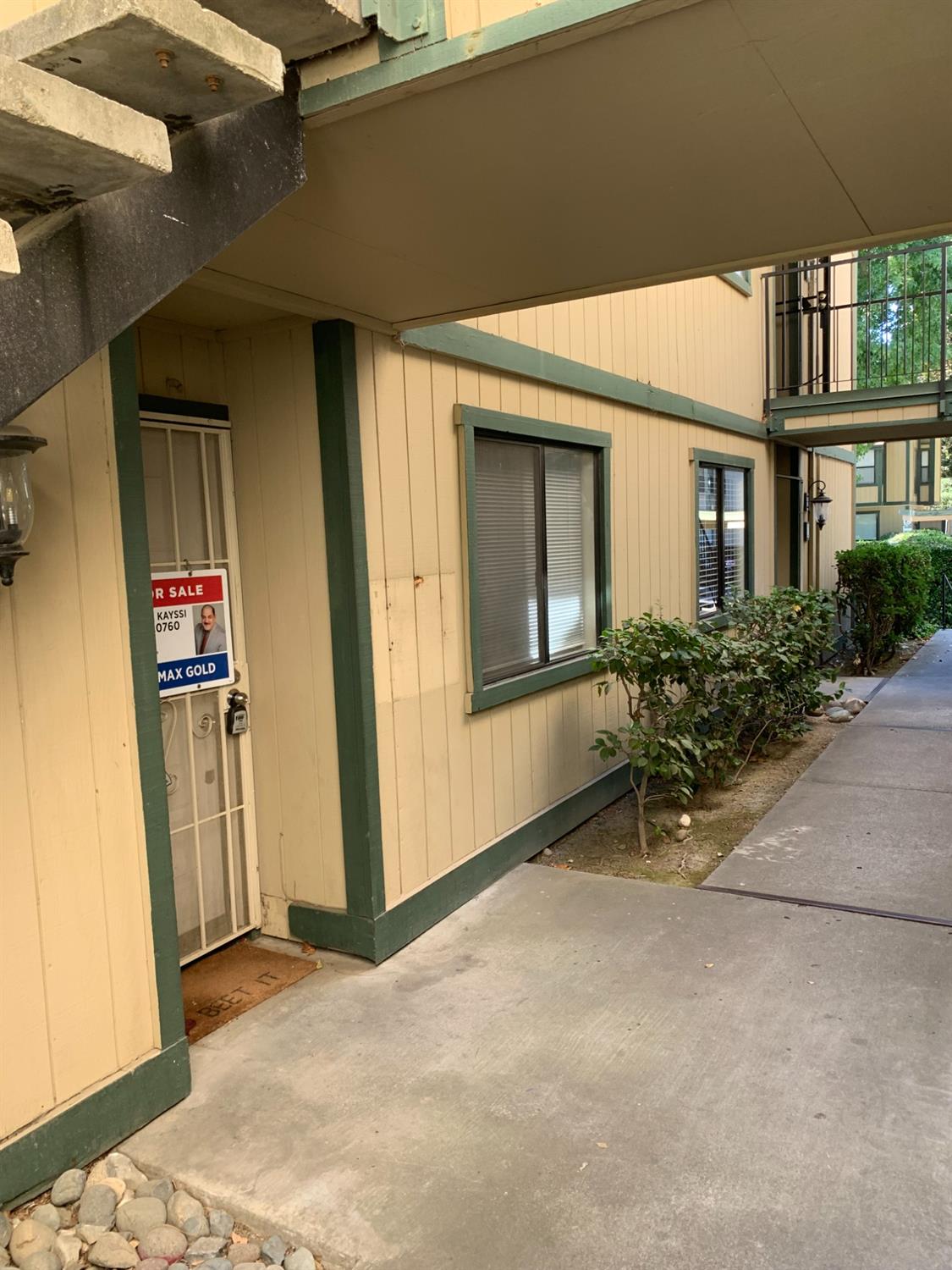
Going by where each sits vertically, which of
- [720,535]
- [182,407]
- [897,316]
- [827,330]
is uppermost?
[897,316]

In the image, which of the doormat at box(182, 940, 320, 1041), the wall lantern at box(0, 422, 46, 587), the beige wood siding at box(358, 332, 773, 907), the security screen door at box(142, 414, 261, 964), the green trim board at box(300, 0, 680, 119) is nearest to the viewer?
the green trim board at box(300, 0, 680, 119)

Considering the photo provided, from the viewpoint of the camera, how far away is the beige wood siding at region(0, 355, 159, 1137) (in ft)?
7.74

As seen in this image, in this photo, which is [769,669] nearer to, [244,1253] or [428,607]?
[428,607]

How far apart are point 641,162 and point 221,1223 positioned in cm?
285

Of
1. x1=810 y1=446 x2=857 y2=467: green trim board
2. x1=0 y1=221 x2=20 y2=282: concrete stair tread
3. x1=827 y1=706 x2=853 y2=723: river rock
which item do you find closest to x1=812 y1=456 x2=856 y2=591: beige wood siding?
x1=810 y1=446 x2=857 y2=467: green trim board

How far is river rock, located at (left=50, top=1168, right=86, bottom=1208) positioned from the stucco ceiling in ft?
8.67

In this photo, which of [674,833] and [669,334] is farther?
[669,334]

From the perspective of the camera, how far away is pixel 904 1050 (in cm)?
294

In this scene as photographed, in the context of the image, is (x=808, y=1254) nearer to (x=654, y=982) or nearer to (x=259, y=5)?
(x=654, y=982)

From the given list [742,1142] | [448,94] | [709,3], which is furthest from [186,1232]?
[709,3]

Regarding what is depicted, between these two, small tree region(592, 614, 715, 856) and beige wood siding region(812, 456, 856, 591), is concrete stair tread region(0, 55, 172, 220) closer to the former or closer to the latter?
small tree region(592, 614, 715, 856)

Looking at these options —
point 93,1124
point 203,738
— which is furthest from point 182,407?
point 93,1124

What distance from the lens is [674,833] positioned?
17.6 feet

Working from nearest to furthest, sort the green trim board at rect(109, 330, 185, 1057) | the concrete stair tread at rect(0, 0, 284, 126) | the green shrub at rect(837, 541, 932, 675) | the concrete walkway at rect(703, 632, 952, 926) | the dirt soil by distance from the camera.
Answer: the concrete stair tread at rect(0, 0, 284, 126)
the green trim board at rect(109, 330, 185, 1057)
the concrete walkway at rect(703, 632, 952, 926)
the dirt soil
the green shrub at rect(837, 541, 932, 675)
